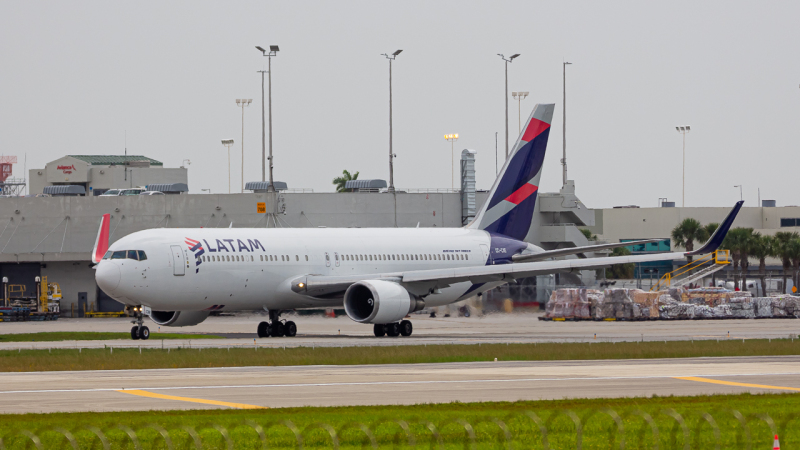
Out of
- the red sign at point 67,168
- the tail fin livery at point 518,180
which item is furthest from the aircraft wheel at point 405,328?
the red sign at point 67,168

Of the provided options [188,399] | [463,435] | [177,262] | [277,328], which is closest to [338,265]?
[277,328]

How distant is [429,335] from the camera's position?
45.3m

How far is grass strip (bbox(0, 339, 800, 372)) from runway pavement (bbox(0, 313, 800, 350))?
3.59m

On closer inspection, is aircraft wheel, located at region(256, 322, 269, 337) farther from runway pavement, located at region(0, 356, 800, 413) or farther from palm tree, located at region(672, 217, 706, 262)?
palm tree, located at region(672, 217, 706, 262)

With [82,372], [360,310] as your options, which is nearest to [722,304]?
[360,310]

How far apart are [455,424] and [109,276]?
2482 centimetres

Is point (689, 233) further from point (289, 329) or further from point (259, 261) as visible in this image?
point (259, 261)

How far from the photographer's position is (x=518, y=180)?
51.6 metres

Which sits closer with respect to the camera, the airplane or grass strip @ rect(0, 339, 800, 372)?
grass strip @ rect(0, 339, 800, 372)

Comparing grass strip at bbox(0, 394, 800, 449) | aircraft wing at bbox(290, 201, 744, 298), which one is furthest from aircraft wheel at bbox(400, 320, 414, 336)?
grass strip at bbox(0, 394, 800, 449)

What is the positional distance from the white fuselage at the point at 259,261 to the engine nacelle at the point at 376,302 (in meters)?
2.31

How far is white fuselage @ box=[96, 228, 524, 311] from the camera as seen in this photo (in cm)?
3988

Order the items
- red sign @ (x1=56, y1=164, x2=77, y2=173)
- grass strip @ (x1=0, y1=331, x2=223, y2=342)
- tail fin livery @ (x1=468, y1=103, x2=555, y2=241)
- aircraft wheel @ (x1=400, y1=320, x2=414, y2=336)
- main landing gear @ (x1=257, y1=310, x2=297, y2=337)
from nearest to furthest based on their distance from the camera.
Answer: grass strip @ (x1=0, y1=331, x2=223, y2=342)
main landing gear @ (x1=257, y1=310, x2=297, y2=337)
aircraft wheel @ (x1=400, y1=320, x2=414, y2=336)
tail fin livery @ (x1=468, y1=103, x2=555, y2=241)
red sign @ (x1=56, y1=164, x2=77, y2=173)

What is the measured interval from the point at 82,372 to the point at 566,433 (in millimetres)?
14716
